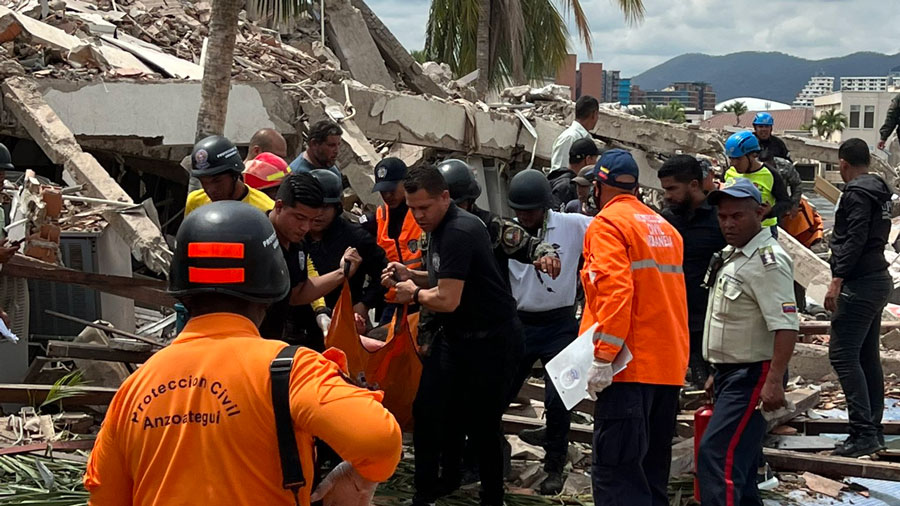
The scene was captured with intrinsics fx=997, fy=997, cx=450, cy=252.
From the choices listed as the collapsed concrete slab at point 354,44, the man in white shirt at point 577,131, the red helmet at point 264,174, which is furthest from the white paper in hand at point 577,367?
the collapsed concrete slab at point 354,44

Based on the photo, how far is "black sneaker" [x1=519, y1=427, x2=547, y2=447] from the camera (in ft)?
19.4

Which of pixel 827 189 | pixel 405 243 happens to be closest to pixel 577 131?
pixel 405 243

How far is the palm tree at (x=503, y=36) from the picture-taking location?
797 inches

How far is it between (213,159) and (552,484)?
97.3 inches

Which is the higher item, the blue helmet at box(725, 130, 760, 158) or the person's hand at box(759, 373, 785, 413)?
→ the blue helmet at box(725, 130, 760, 158)

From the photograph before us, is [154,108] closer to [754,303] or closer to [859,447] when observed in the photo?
[754,303]

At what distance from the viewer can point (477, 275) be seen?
4.79m

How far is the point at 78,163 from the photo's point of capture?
8.45m

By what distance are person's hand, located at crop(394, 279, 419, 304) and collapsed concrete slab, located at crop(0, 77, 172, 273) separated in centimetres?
324

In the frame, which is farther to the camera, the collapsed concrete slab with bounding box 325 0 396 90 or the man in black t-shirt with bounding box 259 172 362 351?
the collapsed concrete slab with bounding box 325 0 396 90

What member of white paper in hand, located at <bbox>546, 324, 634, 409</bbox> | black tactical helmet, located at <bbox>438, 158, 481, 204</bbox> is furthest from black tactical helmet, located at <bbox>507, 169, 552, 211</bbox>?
white paper in hand, located at <bbox>546, 324, 634, 409</bbox>

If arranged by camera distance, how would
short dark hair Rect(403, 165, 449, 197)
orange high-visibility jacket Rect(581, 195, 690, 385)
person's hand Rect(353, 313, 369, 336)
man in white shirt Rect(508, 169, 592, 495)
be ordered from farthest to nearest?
man in white shirt Rect(508, 169, 592, 495), person's hand Rect(353, 313, 369, 336), short dark hair Rect(403, 165, 449, 197), orange high-visibility jacket Rect(581, 195, 690, 385)

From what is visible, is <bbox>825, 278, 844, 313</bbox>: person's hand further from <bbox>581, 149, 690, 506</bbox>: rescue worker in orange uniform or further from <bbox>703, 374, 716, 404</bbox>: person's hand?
<bbox>581, 149, 690, 506</bbox>: rescue worker in orange uniform

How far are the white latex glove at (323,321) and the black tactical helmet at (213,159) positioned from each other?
0.85 m
